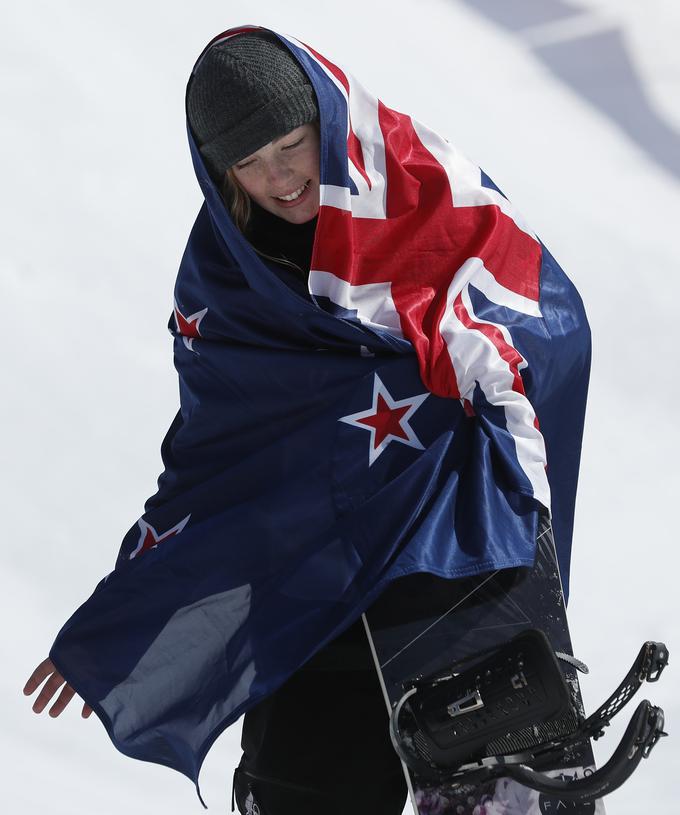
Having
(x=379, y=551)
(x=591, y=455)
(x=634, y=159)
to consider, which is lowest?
(x=591, y=455)

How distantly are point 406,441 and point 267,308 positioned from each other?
0.74 feet

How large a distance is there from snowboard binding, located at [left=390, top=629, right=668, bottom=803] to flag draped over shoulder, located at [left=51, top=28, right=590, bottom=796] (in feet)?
0.36

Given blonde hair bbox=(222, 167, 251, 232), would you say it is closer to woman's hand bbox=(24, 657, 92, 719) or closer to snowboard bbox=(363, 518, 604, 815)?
snowboard bbox=(363, 518, 604, 815)

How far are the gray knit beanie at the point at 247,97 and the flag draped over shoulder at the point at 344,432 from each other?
0.09ft

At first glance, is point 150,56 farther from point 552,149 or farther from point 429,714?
point 429,714

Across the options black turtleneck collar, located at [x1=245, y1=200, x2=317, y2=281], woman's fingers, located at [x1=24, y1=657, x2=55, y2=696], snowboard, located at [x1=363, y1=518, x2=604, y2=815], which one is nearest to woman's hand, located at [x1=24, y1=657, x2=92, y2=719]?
woman's fingers, located at [x1=24, y1=657, x2=55, y2=696]

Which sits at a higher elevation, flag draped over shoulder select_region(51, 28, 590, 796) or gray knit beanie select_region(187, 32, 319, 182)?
gray knit beanie select_region(187, 32, 319, 182)

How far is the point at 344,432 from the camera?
140cm

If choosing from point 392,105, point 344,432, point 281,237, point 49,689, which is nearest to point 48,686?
point 49,689

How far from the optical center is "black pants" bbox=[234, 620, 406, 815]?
4.50 feet

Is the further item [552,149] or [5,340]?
[552,149]

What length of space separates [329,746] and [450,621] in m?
0.21

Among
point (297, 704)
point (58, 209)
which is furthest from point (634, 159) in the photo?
point (297, 704)

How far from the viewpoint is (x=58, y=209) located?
11.5ft
